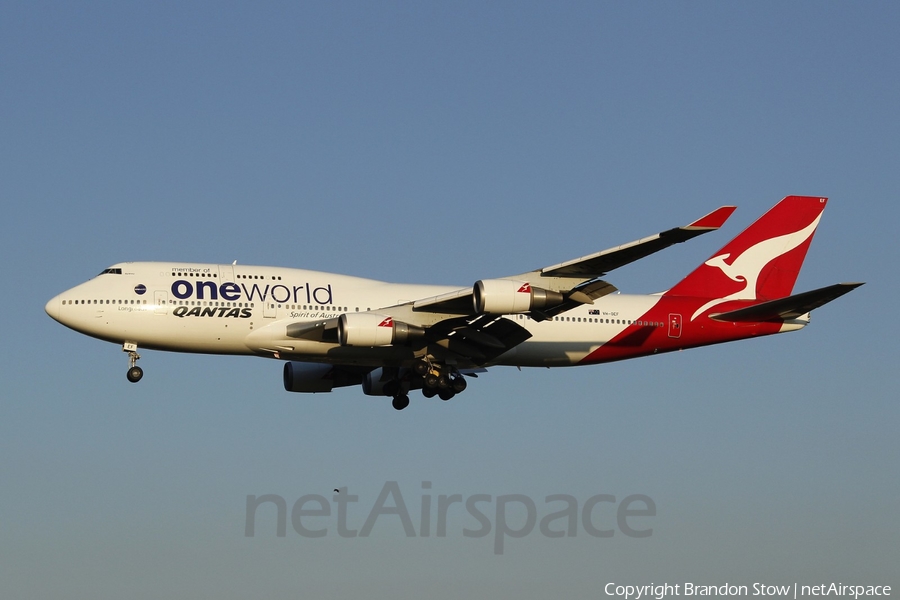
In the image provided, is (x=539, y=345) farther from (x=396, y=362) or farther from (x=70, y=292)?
(x=70, y=292)

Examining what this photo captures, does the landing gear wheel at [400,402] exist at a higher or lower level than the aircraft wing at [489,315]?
lower

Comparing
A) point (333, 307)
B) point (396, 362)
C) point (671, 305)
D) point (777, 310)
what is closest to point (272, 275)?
point (333, 307)

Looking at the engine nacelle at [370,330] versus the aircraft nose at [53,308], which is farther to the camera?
the aircraft nose at [53,308]

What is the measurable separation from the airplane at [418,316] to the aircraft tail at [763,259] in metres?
0.12

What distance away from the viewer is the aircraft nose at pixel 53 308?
42.7 meters

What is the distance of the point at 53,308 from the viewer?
42.7 metres

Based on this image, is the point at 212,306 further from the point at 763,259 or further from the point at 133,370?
the point at 763,259

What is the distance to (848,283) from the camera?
38.6 meters

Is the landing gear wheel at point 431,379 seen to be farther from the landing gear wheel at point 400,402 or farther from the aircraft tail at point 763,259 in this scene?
the aircraft tail at point 763,259

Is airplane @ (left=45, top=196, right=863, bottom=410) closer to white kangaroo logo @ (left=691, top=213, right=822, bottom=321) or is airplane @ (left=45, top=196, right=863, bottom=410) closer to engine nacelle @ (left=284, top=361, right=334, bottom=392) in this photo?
white kangaroo logo @ (left=691, top=213, right=822, bottom=321)

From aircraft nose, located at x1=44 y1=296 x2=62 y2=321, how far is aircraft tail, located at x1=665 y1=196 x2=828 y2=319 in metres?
22.8

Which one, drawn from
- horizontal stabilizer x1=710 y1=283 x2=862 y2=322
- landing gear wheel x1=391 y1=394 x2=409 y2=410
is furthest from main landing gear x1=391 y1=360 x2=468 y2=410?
horizontal stabilizer x1=710 y1=283 x2=862 y2=322

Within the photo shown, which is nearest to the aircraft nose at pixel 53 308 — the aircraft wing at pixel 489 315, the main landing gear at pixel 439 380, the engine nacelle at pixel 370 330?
the aircraft wing at pixel 489 315

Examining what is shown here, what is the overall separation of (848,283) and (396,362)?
51.7 feet
